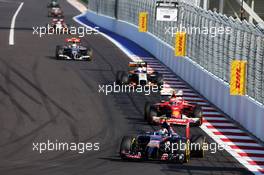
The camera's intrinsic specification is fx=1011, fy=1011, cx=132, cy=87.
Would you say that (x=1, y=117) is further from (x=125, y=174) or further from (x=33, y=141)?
(x=125, y=174)

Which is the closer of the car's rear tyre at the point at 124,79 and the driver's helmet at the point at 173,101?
the driver's helmet at the point at 173,101

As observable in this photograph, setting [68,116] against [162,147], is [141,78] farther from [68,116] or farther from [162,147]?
[162,147]

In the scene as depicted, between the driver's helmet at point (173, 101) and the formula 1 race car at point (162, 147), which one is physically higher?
the driver's helmet at point (173, 101)

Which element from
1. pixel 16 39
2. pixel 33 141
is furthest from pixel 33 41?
pixel 33 141

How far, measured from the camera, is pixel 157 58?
4572cm

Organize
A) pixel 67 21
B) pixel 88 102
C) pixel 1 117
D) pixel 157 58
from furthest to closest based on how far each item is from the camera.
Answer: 1. pixel 67 21
2. pixel 157 58
3. pixel 88 102
4. pixel 1 117

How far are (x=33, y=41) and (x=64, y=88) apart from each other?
1962cm
